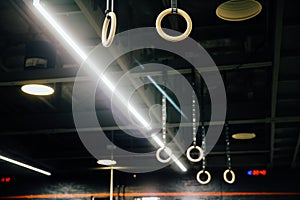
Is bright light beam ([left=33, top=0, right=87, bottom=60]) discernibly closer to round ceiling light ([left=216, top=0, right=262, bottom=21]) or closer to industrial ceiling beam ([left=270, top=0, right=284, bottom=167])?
round ceiling light ([left=216, top=0, right=262, bottom=21])

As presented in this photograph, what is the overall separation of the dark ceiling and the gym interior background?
0.6 inches

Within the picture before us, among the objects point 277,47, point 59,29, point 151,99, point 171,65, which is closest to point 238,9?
point 277,47

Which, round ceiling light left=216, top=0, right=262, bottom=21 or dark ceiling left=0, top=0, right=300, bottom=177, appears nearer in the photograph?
round ceiling light left=216, top=0, right=262, bottom=21

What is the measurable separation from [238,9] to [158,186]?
801cm

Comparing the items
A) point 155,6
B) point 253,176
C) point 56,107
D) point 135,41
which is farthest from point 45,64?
point 253,176

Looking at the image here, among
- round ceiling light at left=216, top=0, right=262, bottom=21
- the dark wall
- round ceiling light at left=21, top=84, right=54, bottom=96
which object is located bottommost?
the dark wall

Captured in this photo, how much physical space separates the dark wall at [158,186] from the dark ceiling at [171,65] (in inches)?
46.4

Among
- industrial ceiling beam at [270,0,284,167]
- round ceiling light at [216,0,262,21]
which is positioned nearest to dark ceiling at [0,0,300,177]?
industrial ceiling beam at [270,0,284,167]

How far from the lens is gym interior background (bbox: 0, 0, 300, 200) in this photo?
420cm

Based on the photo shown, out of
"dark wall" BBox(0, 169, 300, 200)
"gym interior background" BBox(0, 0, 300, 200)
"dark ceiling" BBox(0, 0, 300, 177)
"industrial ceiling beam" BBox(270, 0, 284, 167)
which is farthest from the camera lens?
"dark wall" BBox(0, 169, 300, 200)

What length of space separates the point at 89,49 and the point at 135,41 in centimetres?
66

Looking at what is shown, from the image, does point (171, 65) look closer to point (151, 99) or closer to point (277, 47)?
point (277, 47)

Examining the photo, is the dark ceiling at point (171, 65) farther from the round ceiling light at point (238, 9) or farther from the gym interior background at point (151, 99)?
the round ceiling light at point (238, 9)

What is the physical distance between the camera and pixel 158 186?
10883mm
